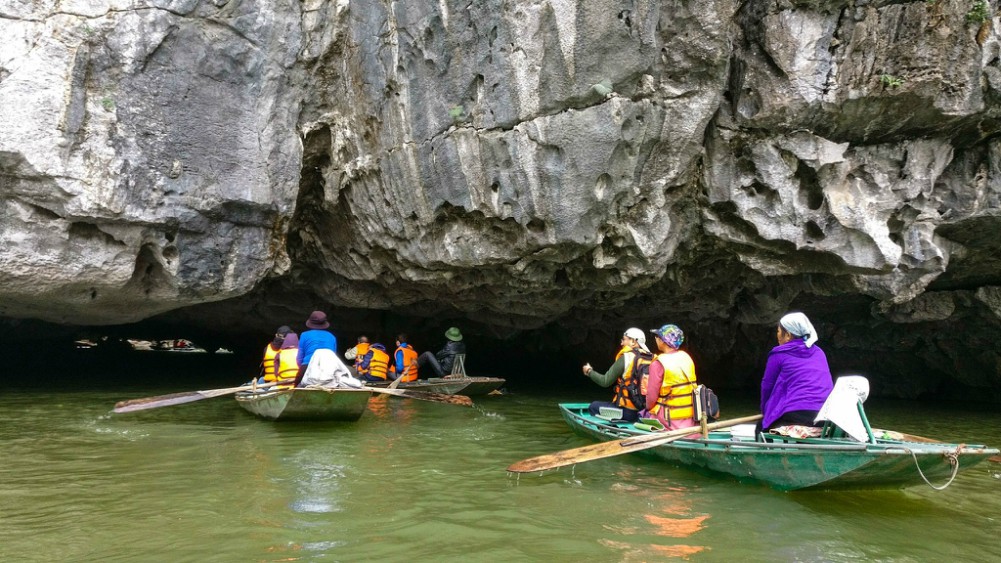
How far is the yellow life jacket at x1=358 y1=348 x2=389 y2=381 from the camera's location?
1238cm

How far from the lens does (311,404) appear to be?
26.1 feet

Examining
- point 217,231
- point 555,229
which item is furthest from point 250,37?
point 555,229

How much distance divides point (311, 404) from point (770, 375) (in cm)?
514

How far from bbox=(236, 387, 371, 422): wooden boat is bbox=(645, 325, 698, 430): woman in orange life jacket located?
356cm

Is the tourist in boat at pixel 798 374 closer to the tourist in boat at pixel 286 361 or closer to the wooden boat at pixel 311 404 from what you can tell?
the wooden boat at pixel 311 404

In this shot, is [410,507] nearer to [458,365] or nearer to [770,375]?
[770,375]

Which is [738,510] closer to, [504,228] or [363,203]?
[504,228]

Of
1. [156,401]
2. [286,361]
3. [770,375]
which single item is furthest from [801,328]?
[156,401]

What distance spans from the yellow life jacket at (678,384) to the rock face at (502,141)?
2.70m

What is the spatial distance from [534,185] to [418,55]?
2290mm

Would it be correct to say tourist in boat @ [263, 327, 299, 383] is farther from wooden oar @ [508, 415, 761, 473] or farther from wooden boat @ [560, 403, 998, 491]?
wooden boat @ [560, 403, 998, 491]

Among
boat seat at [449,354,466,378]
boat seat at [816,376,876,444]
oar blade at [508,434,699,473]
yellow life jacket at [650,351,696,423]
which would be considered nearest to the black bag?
yellow life jacket at [650,351,696,423]

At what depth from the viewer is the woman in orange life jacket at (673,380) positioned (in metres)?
6.49

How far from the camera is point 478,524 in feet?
14.3
